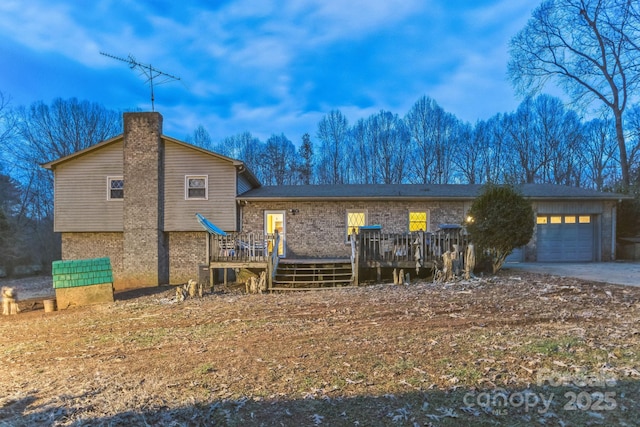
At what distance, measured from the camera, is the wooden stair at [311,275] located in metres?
10.2

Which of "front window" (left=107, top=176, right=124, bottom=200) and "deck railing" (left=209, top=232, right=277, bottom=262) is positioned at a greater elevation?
"front window" (left=107, top=176, right=124, bottom=200)

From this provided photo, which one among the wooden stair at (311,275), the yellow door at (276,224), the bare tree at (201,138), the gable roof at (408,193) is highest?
the bare tree at (201,138)

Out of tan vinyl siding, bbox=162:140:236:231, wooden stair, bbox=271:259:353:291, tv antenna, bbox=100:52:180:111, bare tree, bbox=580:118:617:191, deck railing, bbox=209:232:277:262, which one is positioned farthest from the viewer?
bare tree, bbox=580:118:617:191

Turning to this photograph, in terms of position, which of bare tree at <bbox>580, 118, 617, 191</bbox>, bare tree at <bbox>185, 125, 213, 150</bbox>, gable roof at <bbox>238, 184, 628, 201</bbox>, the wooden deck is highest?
bare tree at <bbox>185, 125, 213, 150</bbox>

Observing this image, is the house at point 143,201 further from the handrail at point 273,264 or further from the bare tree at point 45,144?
the bare tree at point 45,144

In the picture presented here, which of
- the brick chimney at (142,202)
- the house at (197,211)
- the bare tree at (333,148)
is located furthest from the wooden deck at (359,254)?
the bare tree at (333,148)

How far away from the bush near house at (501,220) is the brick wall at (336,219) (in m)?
3.82

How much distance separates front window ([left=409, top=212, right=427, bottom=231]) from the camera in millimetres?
13234

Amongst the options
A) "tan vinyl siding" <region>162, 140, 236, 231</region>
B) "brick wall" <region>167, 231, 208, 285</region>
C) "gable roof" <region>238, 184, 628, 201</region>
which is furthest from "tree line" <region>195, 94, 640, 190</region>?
"brick wall" <region>167, 231, 208, 285</region>

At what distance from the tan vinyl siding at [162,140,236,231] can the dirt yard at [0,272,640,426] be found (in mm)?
6304

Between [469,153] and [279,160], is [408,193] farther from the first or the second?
[279,160]

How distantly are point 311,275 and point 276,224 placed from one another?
11.8 ft

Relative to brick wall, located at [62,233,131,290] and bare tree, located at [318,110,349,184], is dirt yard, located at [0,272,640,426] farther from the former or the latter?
bare tree, located at [318,110,349,184]

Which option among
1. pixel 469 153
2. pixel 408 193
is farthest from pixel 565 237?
pixel 469 153
